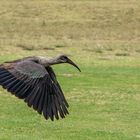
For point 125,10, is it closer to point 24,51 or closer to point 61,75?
point 24,51

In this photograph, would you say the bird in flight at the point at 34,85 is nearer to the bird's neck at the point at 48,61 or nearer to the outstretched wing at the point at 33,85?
the outstretched wing at the point at 33,85

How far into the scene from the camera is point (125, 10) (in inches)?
1736

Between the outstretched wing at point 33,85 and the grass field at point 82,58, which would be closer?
the outstretched wing at point 33,85

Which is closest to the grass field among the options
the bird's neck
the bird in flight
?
the bird's neck

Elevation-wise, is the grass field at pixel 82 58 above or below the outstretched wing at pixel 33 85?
below

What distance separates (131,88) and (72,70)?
4665mm

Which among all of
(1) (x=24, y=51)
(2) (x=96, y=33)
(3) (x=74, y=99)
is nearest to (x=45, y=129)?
(3) (x=74, y=99)

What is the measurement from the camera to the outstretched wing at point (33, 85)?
38.5ft

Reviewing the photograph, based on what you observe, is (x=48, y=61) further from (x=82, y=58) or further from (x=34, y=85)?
(x=82, y=58)

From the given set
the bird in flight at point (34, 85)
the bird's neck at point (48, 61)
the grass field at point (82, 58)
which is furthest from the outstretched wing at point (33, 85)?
the grass field at point (82, 58)

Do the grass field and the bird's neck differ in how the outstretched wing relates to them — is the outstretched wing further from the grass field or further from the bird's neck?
the grass field

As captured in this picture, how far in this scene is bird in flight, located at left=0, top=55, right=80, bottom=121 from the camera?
38.5ft

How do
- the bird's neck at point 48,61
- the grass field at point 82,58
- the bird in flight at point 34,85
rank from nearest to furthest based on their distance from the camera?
the bird in flight at point 34,85 < the bird's neck at point 48,61 < the grass field at point 82,58

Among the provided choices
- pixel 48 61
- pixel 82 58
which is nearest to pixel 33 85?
pixel 48 61
